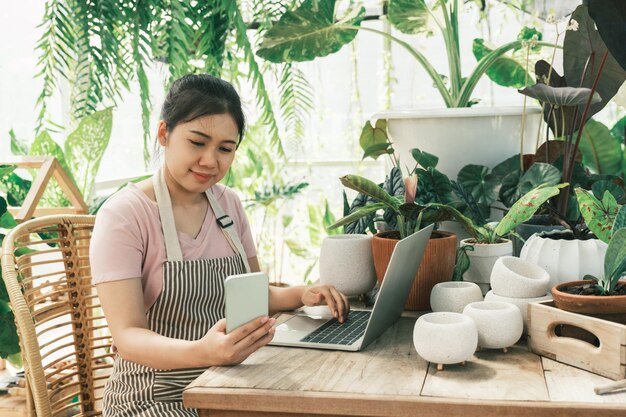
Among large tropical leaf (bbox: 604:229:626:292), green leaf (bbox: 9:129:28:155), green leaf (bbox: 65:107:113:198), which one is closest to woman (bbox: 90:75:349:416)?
large tropical leaf (bbox: 604:229:626:292)

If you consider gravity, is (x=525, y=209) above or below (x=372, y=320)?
above

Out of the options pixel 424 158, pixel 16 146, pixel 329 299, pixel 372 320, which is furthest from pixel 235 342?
pixel 16 146

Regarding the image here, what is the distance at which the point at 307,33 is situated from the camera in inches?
83.2

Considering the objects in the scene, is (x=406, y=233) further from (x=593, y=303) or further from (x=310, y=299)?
(x=593, y=303)

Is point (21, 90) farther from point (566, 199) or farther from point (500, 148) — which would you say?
point (566, 199)

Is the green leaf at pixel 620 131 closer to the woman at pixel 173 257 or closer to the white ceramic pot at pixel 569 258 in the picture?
the white ceramic pot at pixel 569 258

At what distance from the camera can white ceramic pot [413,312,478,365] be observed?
3.07 feet

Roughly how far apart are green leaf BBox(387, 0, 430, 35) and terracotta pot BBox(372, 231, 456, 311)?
111 centimetres

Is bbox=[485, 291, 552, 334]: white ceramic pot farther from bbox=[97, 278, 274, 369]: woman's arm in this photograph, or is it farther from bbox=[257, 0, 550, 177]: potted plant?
bbox=[257, 0, 550, 177]: potted plant

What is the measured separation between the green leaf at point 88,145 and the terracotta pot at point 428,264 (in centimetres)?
187

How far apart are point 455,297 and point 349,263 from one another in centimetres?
28

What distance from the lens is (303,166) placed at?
433 centimetres

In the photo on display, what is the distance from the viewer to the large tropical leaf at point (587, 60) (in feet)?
5.81

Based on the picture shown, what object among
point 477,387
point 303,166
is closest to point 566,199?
point 477,387
